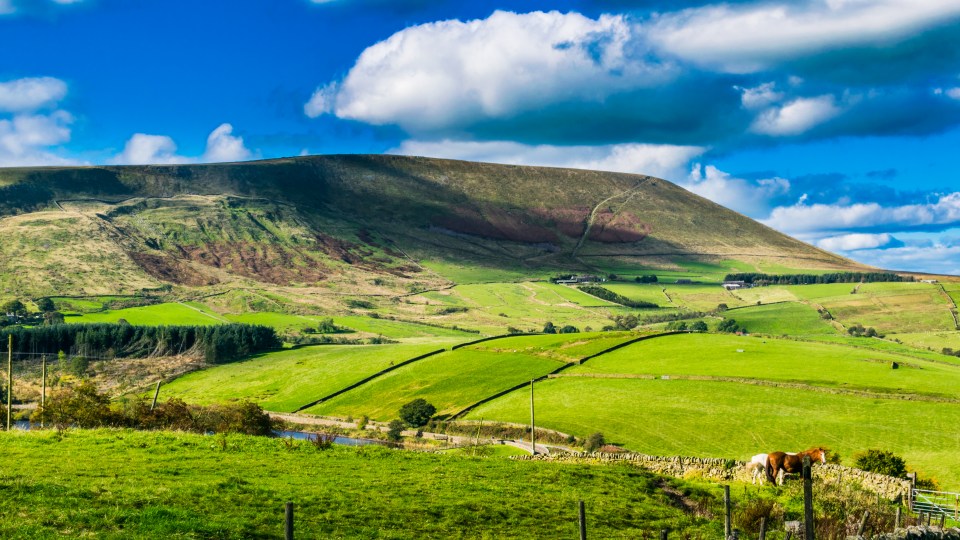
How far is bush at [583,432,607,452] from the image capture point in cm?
8325

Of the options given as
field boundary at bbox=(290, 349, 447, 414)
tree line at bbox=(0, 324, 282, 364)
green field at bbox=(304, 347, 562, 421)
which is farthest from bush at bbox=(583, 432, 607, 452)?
tree line at bbox=(0, 324, 282, 364)

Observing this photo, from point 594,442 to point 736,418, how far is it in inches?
691

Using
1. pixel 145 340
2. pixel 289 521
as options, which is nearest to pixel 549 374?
pixel 145 340

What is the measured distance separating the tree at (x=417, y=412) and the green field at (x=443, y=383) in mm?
2011

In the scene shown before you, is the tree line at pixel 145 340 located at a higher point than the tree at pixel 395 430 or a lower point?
higher

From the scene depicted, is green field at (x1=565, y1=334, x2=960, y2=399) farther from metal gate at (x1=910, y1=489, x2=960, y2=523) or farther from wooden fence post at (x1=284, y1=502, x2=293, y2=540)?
wooden fence post at (x1=284, y1=502, x2=293, y2=540)

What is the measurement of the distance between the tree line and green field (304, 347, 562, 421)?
53223mm

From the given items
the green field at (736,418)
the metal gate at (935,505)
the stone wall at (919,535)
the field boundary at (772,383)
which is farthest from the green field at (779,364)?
the stone wall at (919,535)

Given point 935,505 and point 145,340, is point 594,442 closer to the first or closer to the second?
point 935,505

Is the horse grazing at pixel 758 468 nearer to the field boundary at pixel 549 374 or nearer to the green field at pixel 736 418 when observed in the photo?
the green field at pixel 736 418

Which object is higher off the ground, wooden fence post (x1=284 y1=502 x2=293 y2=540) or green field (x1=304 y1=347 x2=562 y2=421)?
→ wooden fence post (x1=284 y1=502 x2=293 y2=540)

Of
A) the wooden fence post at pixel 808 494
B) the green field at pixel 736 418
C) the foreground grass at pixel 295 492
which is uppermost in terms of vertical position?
the wooden fence post at pixel 808 494

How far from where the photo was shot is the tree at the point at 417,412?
4277 inches

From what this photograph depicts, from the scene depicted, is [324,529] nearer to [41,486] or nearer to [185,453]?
[41,486]
